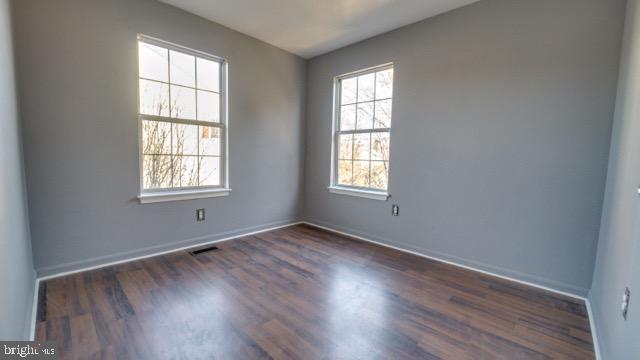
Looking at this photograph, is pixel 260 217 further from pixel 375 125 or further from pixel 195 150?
pixel 375 125

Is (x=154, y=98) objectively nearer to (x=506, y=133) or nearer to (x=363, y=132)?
(x=363, y=132)

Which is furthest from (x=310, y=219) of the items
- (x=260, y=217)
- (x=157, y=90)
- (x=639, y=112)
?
(x=639, y=112)

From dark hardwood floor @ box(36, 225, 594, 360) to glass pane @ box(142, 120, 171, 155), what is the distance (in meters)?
1.16

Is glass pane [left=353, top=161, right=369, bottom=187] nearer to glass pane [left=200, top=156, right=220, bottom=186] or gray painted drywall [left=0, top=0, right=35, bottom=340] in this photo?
glass pane [left=200, top=156, right=220, bottom=186]

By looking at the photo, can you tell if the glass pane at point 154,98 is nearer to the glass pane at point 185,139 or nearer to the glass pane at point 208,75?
the glass pane at point 185,139

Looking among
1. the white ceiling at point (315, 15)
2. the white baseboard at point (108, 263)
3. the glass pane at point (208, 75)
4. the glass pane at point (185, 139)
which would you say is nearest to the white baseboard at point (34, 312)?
the white baseboard at point (108, 263)

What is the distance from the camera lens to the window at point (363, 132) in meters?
3.49

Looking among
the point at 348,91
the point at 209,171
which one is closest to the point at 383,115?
the point at 348,91

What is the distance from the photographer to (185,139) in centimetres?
314

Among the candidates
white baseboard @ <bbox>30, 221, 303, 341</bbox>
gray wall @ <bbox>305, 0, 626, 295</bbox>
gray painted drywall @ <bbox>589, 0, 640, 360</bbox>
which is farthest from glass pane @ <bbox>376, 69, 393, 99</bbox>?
white baseboard @ <bbox>30, 221, 303, 341</bbox>

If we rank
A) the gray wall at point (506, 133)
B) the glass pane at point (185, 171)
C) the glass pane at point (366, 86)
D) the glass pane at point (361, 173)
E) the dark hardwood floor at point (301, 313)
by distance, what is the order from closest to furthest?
1. the dark hardwood floor at point (301, 313)
2. the gray wall at point (506, 133)
3. the glass pane at point (185, 171)
4. the glass pane at point (366, 86)
5. the glass pane at point (361, 173)

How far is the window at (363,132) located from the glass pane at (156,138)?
219 cm

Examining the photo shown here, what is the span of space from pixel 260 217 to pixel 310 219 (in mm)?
883

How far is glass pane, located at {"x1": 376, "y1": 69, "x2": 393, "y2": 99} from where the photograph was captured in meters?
3.40
